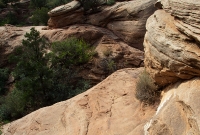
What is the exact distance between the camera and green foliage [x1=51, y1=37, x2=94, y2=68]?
16.1 metres

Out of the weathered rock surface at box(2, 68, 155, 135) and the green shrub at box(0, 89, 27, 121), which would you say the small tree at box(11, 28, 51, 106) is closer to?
the green shrub at box(0, 89, 27, 121)

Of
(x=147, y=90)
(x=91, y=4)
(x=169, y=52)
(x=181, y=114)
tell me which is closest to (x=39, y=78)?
(x=147, y=90)

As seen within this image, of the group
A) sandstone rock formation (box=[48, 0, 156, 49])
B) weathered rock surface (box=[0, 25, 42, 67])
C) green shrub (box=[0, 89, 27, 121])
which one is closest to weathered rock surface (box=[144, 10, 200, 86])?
green shrub (box=[0, 89, 27, 121])

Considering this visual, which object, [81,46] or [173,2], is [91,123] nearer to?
[173,2]

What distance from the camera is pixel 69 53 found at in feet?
52.7

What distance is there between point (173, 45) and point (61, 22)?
49.9 ft

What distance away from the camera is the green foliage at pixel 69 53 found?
16078 mm

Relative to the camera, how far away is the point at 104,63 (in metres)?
16.6

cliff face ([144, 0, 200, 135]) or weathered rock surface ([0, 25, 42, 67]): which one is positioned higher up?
cliff face ([144, 0, 200, 135])

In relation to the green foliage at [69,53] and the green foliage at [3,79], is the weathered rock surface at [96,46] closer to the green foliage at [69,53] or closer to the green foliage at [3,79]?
the green foliage at [69,53]

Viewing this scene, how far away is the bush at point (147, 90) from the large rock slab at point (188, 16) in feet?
6.05

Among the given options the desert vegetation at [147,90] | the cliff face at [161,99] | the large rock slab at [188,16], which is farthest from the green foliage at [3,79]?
the large rock slab at [188,16]

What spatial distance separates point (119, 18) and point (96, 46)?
9.88ft

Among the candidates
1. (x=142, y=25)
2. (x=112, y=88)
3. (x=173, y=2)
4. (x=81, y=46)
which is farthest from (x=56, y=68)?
(x=173, y=2)
